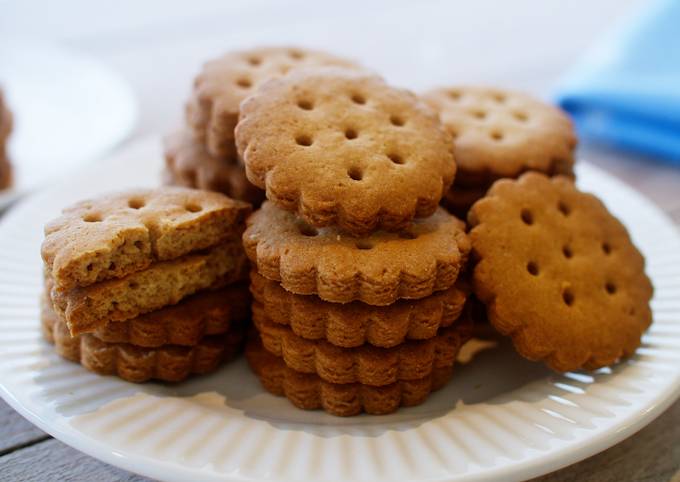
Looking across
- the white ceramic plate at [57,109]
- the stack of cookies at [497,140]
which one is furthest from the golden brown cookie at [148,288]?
the white ceramic plate at [57,109]

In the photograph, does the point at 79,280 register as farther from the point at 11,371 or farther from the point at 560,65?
the point at 560,65

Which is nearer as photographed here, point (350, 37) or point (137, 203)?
point (137, 203)

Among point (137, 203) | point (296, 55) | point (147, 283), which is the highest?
point (296, 55)

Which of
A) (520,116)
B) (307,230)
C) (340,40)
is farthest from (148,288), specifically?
(340,40)

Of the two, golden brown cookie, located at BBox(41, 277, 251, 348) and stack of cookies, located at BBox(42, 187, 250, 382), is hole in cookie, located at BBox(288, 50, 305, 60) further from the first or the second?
golden brown cookie, located at BBox(41, 277, 251, 348)

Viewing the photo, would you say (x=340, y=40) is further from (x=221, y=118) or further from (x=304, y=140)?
(x=304, y=140)

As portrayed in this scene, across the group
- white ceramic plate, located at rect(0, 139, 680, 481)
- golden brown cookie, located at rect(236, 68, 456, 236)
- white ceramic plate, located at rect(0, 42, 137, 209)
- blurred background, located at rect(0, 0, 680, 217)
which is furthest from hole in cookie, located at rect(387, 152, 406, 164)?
blurred background, located at rect(0, 0, 680, 217)
